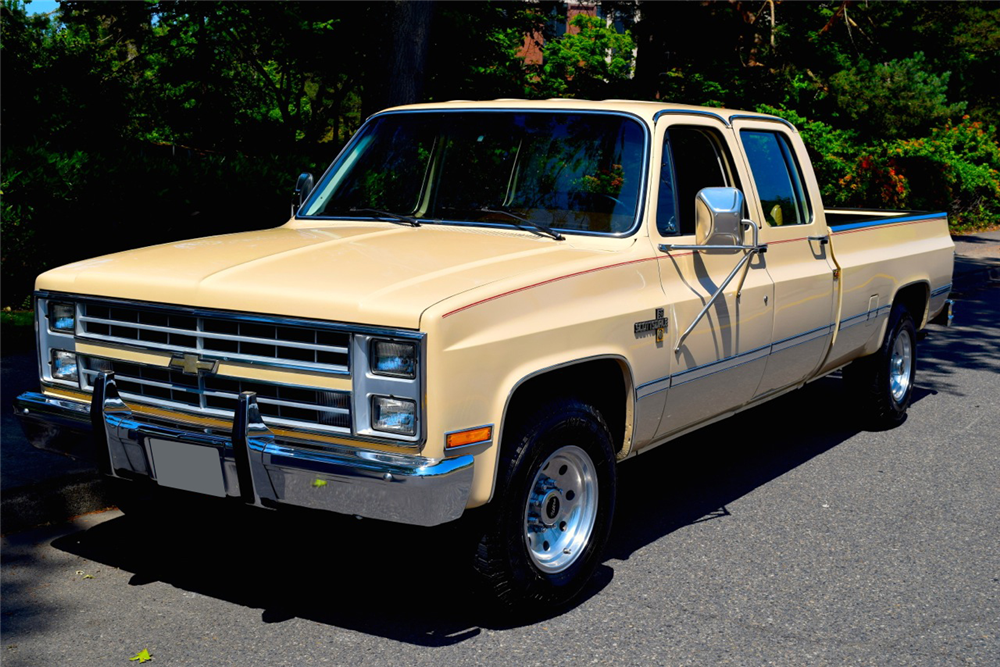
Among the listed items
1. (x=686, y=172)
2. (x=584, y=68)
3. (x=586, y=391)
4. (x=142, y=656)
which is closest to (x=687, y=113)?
(x=686, y=172)

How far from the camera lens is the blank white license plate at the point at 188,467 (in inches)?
153

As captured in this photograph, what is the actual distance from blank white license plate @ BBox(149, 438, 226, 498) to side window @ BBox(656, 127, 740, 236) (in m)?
2.30

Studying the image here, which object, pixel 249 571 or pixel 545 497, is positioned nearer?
pixel 545 497

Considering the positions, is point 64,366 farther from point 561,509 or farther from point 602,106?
point 602,106

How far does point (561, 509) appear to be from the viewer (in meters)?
4.48

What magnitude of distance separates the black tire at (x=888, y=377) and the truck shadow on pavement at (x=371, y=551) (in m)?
0.65

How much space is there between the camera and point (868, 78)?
20.1 m

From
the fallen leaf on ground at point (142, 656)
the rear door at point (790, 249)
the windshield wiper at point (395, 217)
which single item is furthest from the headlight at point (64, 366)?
the rear door at point (790, 249)

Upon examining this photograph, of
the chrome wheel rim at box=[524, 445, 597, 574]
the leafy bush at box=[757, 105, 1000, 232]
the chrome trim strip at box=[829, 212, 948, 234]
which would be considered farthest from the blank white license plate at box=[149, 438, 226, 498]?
the leafy bush at box=[757, 105, 1000, 232]

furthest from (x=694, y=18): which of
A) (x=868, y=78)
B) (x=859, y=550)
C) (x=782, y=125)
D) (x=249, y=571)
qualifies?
(x=249, y=571)

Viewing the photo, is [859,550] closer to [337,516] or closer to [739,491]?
[739,491]

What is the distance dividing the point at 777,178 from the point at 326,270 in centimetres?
303

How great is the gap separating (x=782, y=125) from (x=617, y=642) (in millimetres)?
3511

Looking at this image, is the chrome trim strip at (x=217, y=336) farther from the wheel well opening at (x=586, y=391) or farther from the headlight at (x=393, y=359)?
the wheel well opening at (x=586, y=391)
